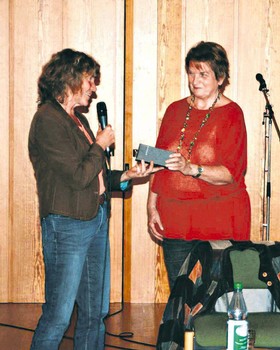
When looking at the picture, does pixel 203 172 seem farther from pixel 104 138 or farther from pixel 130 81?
pixel 130 81

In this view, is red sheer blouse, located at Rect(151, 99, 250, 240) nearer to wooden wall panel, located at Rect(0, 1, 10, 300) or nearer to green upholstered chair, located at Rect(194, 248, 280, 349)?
green upholstered chair, located at Rect(194, 248, 280, 349)

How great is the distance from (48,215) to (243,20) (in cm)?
258

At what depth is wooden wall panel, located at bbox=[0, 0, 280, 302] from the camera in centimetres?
509

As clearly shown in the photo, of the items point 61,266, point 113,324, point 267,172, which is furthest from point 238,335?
point 267,172

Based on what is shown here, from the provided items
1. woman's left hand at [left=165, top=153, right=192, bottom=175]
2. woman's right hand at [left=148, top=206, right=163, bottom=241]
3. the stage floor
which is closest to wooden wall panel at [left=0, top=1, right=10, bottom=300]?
the stage floor

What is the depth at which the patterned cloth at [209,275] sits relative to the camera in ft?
10.2

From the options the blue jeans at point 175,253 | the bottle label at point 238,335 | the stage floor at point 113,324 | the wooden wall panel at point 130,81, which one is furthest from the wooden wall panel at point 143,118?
the bottle label at point 238,335

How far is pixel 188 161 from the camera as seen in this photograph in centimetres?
335

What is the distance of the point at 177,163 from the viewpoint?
3.25 metres

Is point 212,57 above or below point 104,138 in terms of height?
above

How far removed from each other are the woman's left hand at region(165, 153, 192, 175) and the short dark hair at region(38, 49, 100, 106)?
0.51 m

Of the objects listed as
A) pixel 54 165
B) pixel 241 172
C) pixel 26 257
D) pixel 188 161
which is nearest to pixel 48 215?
pixel 54 165

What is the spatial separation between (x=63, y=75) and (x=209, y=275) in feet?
3.54

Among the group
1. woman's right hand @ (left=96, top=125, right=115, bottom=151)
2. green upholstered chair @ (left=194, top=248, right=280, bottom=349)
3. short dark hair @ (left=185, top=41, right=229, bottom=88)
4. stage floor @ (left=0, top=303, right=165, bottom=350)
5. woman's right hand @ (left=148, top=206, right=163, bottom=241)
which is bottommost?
stage floor @ (left=0, top=303, right=165, bottom=350)
